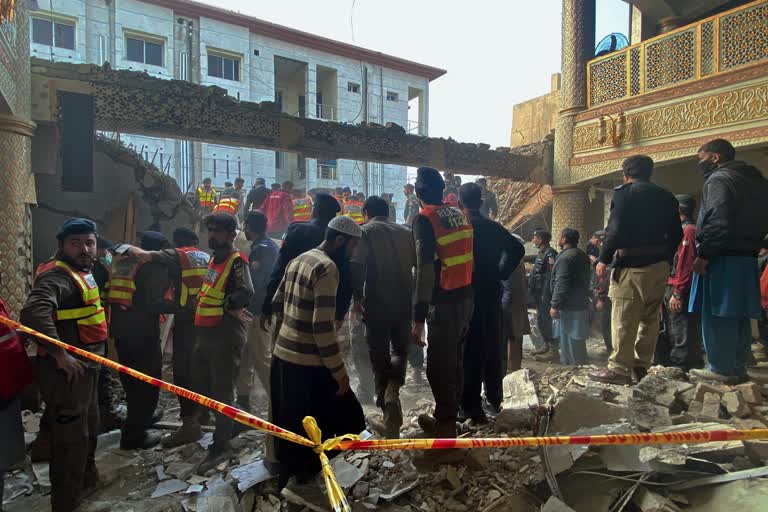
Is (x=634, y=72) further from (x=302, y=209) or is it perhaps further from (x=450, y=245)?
(x=450, y=245)

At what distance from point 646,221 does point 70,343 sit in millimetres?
4287

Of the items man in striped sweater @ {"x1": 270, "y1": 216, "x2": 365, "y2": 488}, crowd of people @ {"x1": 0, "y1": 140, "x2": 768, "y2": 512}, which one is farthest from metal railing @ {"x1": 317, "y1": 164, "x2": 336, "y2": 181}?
man in striped sweater @ {"x1": 270, "y1": 216, "x2": 365, "y2": 488}

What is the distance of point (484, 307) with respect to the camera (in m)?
3.60

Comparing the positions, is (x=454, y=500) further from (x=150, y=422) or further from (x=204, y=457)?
(x=150, y=422)

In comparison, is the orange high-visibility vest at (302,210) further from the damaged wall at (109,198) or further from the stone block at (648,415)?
the stone block at (648,415)

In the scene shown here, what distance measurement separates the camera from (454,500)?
2615 mm

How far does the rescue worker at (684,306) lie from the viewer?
14.8 ft

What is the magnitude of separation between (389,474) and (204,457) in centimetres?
170

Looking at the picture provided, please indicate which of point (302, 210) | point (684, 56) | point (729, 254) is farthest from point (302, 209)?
point (684, 56)

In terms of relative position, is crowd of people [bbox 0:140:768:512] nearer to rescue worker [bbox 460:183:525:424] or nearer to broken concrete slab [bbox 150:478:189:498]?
rescue worker [bbox 460:183:525:424]

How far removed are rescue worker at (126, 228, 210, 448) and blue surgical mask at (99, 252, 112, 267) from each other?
492mm

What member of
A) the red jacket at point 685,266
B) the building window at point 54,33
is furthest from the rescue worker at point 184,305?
the building window at point 54,33

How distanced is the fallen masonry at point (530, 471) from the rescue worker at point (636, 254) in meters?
0.38

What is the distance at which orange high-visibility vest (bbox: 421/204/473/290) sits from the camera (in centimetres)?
309
